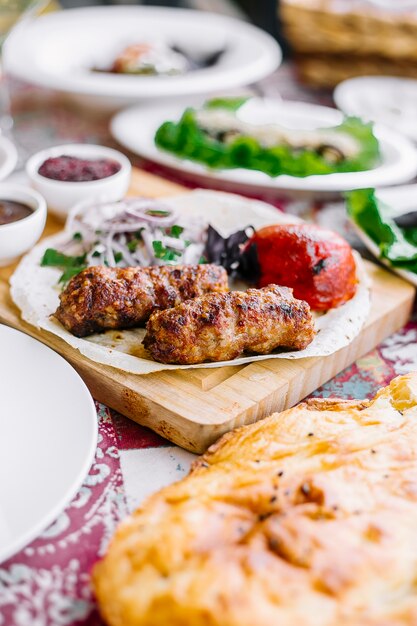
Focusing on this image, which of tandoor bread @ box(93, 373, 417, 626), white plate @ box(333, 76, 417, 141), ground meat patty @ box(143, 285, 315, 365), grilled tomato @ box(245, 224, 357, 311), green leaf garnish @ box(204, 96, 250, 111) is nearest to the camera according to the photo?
tandoor bread @ box(93, 373, 417, 626)

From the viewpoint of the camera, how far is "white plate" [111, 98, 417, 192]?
434cm

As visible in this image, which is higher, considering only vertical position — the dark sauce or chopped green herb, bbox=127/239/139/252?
chopped green herb, bbox=127/239/139/252

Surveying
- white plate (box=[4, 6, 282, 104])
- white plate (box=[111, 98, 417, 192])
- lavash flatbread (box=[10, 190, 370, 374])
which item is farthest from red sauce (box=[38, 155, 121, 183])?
white plate (box=[4, 6, 282, 104])

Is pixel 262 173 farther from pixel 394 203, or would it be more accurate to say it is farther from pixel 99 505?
pixel 99 505

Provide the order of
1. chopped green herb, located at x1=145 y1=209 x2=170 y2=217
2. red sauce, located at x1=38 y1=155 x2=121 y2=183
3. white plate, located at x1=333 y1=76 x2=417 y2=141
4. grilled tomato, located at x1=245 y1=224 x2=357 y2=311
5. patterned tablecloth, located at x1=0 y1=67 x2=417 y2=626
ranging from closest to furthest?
patterned tablecloth, located at x1=0 y1=67 x2=417 y2=626 → grilled tomato, located at x1=245 y1=224 x2=357 y2=311 → chopped green herb, located at x1=145 y1=209 x2=170 y2=217 → red sauce, located at x1=38 y1=155 x2=121 y2=183 → white plate, located at x1=333 y1=76 x2=417 y2=141

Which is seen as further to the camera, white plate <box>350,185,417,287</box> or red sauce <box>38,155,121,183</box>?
red sauce <box>38,155,121,183</box>

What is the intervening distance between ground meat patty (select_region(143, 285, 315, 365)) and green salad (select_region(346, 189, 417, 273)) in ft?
3.13

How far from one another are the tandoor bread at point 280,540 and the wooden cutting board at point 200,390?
22cm

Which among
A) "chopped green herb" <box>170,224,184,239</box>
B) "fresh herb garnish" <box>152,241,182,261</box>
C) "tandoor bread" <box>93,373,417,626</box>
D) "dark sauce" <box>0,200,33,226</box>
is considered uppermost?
"tandoor bread" <box>93,373,417,626</box>

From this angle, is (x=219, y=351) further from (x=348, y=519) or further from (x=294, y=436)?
(x=348, y=519)

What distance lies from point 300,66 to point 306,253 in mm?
3922

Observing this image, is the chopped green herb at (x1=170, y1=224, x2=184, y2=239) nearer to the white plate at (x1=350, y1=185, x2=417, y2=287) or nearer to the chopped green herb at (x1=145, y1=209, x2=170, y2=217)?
the chopped green herb at (x1=145, y1=209, x2=170, y2=217)

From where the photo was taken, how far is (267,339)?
9.07 ft

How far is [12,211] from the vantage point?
11.7 ft
